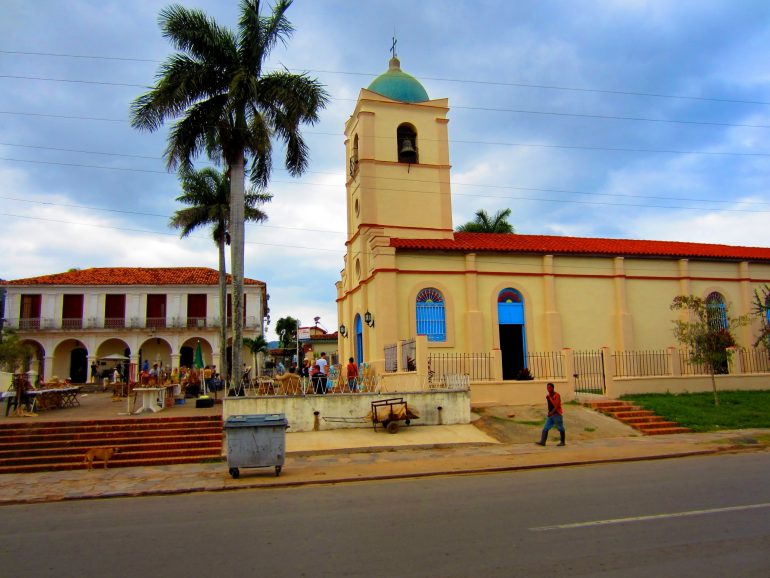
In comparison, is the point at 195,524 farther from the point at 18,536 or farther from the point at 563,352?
the point at 563,352

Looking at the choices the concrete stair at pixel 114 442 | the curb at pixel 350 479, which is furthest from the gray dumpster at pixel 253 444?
the concrete stair at pixel 114 442

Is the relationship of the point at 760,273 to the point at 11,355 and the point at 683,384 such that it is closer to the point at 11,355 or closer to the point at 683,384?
the point at 683,384

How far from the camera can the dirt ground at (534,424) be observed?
54.0 ft

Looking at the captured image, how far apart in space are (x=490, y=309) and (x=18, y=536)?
1844cm

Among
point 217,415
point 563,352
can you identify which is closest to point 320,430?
point 217,415

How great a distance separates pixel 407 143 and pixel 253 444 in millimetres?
16490

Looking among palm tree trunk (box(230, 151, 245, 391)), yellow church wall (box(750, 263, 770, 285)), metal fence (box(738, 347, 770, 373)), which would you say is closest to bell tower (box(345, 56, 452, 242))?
palm tree trunk (box(230, 151, 245, 391))

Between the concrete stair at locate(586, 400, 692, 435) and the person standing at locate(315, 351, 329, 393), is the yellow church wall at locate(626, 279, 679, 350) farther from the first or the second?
the person standing at locate(315, 351, 329, 393)

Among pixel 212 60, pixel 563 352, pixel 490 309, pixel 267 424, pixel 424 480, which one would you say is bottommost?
pixel 424 480

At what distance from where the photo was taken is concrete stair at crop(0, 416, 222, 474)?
14188mm

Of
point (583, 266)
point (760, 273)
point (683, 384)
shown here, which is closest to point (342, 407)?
point (583, 266)

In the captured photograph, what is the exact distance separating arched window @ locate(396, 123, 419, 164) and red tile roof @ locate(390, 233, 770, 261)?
12.0 ft

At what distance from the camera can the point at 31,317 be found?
45312 mm

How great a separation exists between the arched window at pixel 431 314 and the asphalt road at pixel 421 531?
12.4 meters
